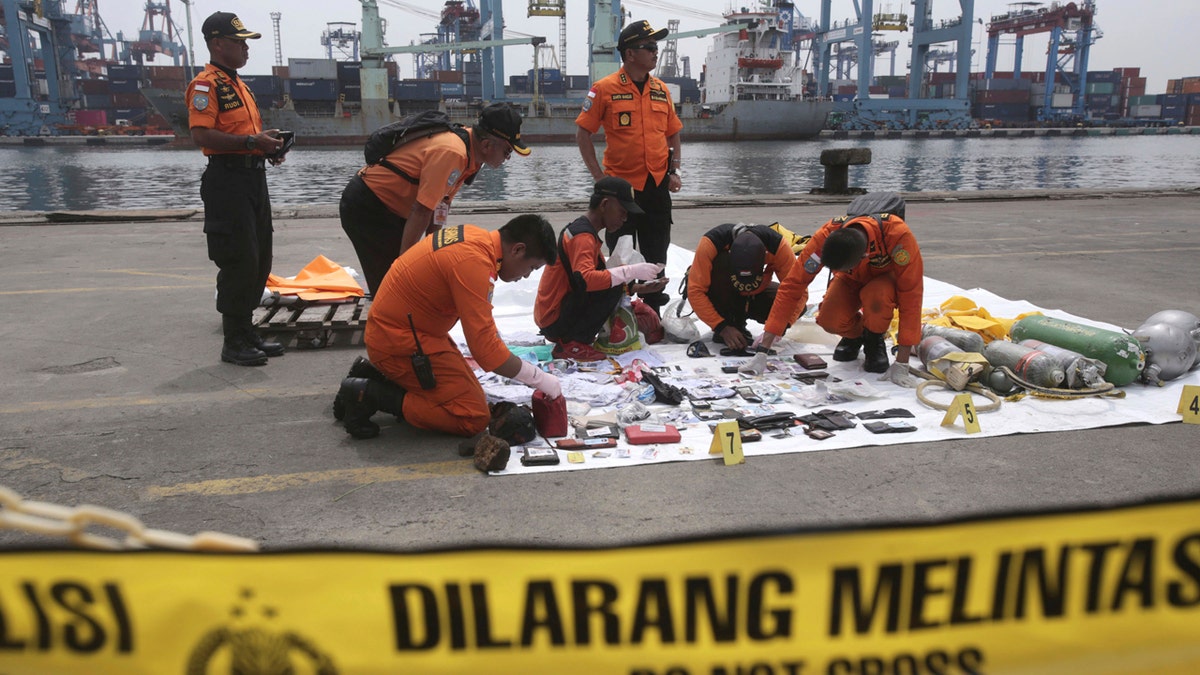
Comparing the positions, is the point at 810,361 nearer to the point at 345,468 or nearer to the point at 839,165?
the point at 345,468

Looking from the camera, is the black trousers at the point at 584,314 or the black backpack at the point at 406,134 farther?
the black trousers at the point at 584,314

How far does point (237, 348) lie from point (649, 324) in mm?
2762

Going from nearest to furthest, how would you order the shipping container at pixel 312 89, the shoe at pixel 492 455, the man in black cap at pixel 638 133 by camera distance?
the shoe at pixel 492 455 < the man in black cap at pixel 638 133 < the shipping container at pixel 312 89

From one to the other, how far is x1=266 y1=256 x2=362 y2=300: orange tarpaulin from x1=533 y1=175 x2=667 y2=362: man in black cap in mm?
1940

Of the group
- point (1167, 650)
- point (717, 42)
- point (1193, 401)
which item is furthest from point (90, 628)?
point (717, 42)

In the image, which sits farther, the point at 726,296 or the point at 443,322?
the point at 726,296

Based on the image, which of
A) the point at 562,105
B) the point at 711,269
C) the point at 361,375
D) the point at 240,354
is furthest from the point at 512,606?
the point at 562,105

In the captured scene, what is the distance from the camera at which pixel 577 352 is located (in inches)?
204

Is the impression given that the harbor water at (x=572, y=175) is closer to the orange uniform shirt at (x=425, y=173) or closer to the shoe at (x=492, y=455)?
the orange uniform shirt at (x=425, y=173)

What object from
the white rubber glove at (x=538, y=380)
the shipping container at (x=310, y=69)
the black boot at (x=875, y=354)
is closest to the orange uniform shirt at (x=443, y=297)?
the white rubber glove at (x=538, y=380)

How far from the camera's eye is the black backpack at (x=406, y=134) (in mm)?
4531

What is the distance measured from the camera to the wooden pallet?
5406 millimetres

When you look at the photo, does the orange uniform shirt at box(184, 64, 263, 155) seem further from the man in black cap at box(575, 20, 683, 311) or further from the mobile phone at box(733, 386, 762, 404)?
the mobile phone at box(733, 386, 762, 404)

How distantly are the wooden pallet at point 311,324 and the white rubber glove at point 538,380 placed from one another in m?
2.31
